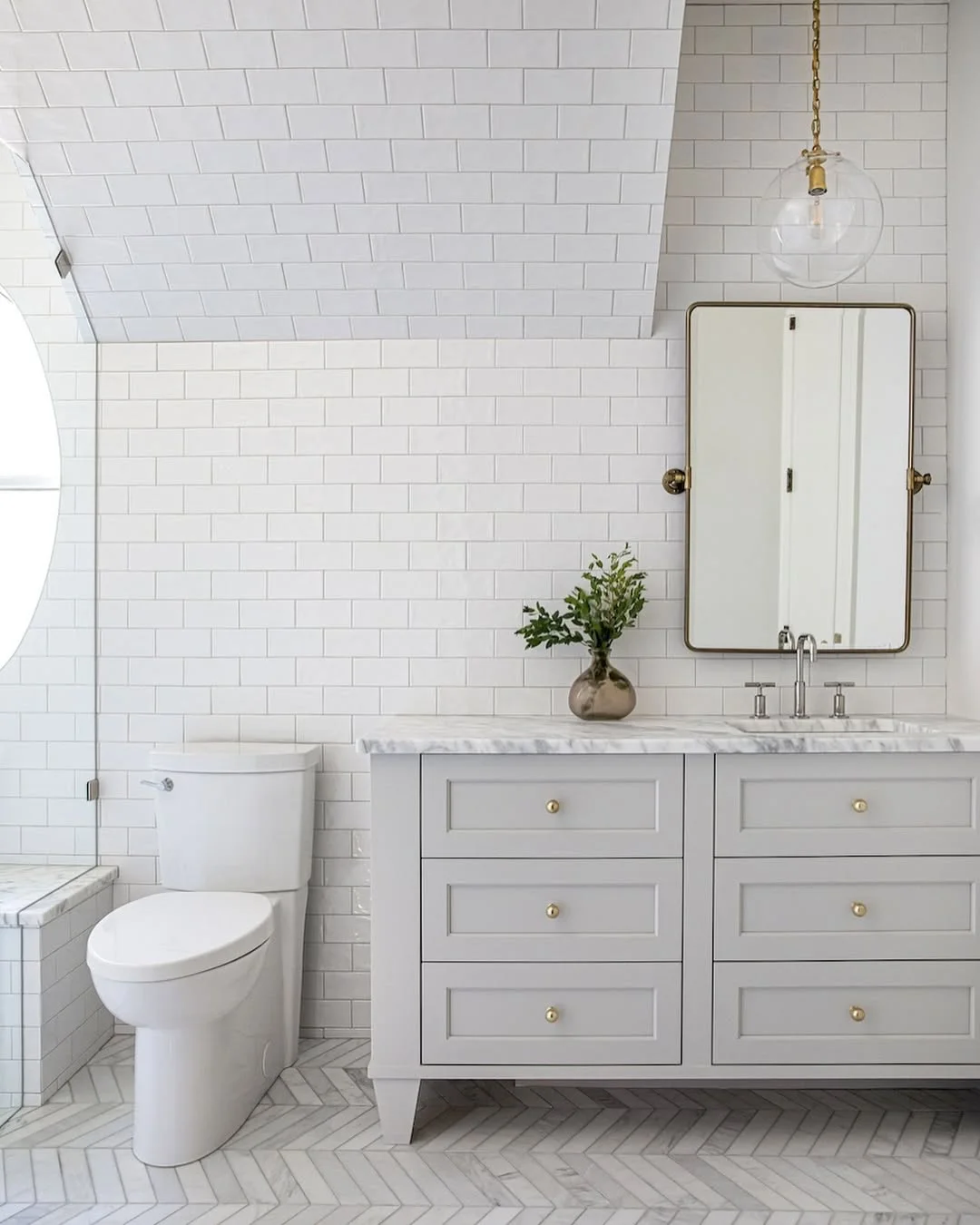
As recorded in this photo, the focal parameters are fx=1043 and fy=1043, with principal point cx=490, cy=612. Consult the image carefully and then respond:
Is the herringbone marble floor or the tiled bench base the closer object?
the herringbone marble floor

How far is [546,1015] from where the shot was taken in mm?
2371

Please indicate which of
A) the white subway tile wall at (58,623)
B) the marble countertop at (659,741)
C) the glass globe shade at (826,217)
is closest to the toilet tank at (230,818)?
the white subway tile wall at (58,623)

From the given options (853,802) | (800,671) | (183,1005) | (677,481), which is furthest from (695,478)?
(183,1005)

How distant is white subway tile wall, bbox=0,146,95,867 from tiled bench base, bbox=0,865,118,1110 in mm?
178

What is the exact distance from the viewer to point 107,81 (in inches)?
95.3

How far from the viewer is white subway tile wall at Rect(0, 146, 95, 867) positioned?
2.78 m

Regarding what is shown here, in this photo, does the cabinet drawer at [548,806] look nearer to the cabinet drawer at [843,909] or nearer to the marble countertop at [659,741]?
the marble countertop at [659,741]

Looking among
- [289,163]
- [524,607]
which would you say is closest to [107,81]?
[289,163]

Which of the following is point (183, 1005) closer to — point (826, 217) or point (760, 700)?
point (760, 700)

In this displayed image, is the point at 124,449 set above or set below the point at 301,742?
above

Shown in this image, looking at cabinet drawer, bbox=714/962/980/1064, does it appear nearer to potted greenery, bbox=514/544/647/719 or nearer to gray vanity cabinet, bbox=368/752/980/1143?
gray vanity cabinet, bbox=368/752/980/1143

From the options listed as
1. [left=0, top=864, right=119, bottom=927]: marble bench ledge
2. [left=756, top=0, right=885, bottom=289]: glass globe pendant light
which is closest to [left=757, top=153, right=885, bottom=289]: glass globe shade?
[left=756, top=0, right=885, bottom=289]: glass globe pendant light

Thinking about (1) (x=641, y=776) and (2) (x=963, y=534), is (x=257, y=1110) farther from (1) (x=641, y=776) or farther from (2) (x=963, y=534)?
(2) (x=963, y=534)

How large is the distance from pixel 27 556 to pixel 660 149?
79.4 inches
